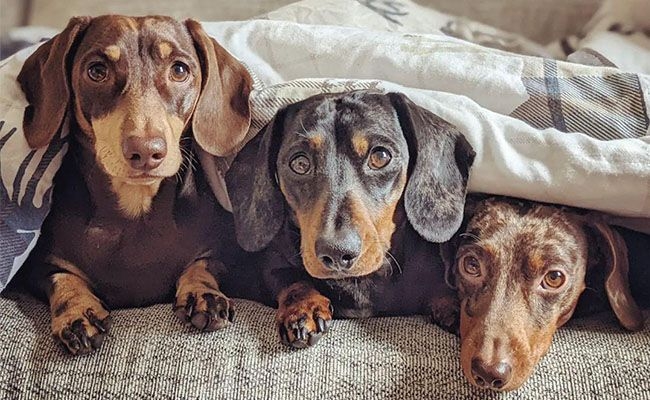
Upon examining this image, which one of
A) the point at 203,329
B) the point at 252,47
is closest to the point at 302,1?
the point at 252,47

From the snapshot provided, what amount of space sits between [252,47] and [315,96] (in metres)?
0.35

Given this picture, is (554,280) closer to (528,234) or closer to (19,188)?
(528,234)

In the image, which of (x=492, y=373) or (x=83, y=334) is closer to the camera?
(x=492, y=373)

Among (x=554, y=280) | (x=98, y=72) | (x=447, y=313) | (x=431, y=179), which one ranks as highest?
(x=98, y=72)

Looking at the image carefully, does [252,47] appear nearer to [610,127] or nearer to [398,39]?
[398,39]

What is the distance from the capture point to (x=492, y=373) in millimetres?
1293

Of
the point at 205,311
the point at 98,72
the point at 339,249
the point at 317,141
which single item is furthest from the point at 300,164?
the point at 98,72

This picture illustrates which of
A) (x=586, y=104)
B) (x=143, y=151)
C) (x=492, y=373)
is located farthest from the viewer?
(x=586, y=104)

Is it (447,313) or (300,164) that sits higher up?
(300,164)

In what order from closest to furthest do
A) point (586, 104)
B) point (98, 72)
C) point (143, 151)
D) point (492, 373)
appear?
1. point (492, 373)
2. point (143, 151)
3. point (98, 72)
4. point (586, 104)

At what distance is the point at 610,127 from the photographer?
161 centimetres

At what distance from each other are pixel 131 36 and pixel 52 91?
18 centimetres

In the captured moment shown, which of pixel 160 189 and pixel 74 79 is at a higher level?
pixel 74 79

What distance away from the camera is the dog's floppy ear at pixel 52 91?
1.54 m
